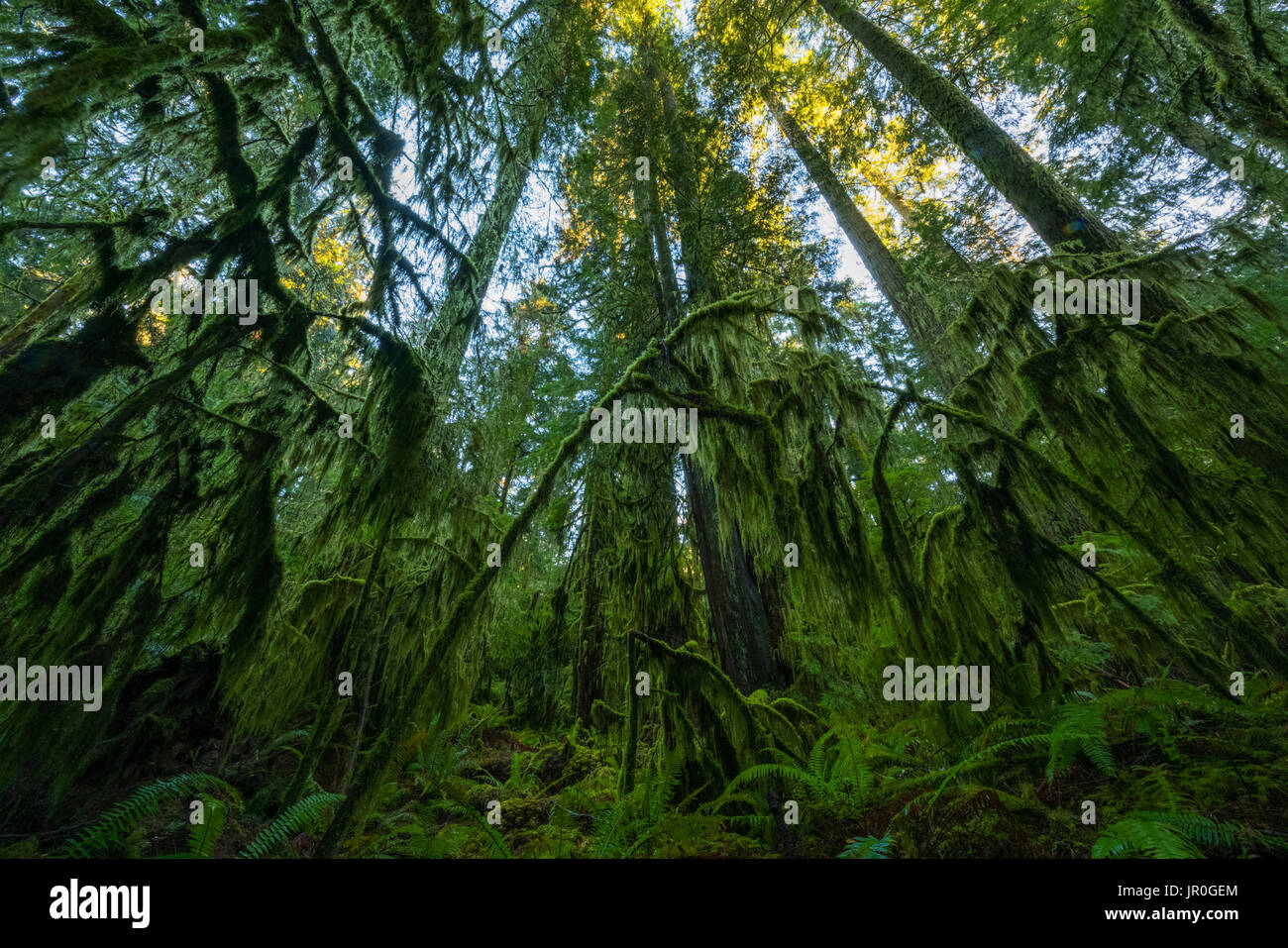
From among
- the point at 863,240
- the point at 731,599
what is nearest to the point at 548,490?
the point at 731,599

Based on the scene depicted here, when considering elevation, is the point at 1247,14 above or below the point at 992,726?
above

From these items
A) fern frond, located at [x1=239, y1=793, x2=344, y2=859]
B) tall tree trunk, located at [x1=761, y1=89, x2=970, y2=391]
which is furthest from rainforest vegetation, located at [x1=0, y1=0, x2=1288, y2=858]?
tall tree trunk, located at [x1=761, y1=89, x2=970, y2=391]

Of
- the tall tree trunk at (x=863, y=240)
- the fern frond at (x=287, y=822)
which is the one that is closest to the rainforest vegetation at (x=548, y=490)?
the fern frond at (x=287, y=822)

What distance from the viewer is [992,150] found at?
5891 millimetres

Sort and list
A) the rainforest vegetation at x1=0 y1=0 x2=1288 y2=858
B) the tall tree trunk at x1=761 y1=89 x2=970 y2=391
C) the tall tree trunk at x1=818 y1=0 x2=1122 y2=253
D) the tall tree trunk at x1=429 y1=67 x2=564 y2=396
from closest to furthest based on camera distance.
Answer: the rainforest vegetation at x1=0 y1=0 x2=1288 y2=858
the tall tree trunk at x1=429 y1=67 x2=564 y2=396
the tall tree trunk at x1=818 y1=0 x2=1122 y2=253
the tall tree trunk at x1=761 y1=89 x2=970 y2=391

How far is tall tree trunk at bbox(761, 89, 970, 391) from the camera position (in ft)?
26.5

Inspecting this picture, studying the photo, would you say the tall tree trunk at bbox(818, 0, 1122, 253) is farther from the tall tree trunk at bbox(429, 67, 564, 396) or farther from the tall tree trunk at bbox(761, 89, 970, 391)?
the tall tree trunk at bbox(429, 67, 564, 396)

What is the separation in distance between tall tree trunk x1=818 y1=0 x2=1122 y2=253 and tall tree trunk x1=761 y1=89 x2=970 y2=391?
170 cm
